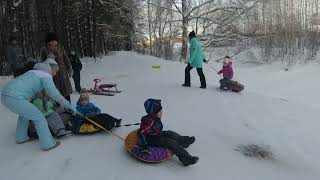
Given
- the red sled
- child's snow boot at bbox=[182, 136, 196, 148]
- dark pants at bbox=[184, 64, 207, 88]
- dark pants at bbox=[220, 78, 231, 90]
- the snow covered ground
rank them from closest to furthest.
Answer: the snow covered ground
child's snow boot at bbox=[182, 136, 196, 148]
the red sled
dark pants at bbox=[220, 78, 231, 90]
dark pants at bbox=[184, 64, 207, 88]

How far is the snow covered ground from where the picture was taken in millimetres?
5230

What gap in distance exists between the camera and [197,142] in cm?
632

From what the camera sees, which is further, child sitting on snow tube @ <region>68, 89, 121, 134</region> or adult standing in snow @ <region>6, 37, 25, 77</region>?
adult standing in snow @ <region>6, 37, 25, 77</region>

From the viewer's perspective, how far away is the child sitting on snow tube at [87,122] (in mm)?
6328

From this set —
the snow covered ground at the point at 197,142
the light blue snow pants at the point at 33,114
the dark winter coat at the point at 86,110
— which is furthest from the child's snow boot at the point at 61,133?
the dark winter coat at the point at 86,110

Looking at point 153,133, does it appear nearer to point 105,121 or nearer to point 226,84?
point 105,121

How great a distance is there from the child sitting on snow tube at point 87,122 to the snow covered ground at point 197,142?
124 mm

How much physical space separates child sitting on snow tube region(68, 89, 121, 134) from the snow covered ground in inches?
4.9

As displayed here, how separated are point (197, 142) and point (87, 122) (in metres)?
1.83

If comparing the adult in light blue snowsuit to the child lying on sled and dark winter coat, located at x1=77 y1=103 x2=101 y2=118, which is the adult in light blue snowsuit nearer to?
the child lying on sled

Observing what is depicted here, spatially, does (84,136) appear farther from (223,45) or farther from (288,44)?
(223,45)

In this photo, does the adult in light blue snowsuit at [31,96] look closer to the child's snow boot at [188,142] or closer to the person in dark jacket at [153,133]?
the person in dark jacket at [153,133]

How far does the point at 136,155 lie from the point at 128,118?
2.16m

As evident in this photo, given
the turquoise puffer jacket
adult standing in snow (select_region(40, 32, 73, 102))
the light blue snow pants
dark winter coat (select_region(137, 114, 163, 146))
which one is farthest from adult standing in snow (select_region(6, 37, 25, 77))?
dark winter coat (select_region(137, 114, 163, 146))
